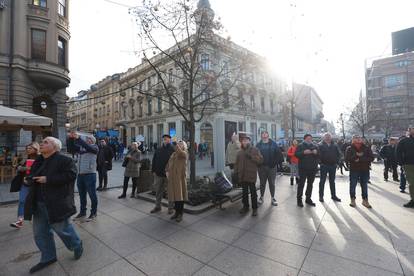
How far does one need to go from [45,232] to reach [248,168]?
3.94 metres

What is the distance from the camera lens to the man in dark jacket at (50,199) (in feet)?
9.34

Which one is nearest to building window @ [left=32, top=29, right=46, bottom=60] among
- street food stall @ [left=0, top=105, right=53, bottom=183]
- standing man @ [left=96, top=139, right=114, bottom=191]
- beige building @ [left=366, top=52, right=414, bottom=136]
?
street food stall @ [left=0, top=105, right=53, bottom=183]

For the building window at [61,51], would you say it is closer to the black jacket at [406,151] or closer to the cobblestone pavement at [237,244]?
the cobblestone pavement at [237,244]

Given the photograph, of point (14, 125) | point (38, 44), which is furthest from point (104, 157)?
point (38, 44)

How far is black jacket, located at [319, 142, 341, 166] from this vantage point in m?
6.16

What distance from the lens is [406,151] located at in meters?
5.66

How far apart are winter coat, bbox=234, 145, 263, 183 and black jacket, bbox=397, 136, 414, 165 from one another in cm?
380

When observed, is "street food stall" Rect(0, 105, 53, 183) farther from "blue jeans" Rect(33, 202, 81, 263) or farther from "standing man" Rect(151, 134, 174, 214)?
"blue jeans" Rect(33, 202, 81, 263)

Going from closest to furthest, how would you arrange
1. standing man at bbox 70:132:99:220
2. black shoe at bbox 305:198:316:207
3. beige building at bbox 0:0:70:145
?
standing man at bbox 70:132:99:220 → black shoe at bbox 305:198:316:207 → beige building at bbox 0:0:70:145

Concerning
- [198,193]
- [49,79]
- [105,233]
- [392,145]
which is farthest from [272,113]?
[105,233]

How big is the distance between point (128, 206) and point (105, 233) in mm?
1809

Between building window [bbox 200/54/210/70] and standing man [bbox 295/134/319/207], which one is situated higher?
building window [bbox 200/54/210/70]

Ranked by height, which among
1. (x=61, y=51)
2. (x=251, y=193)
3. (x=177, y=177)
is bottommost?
(x=251, y=193)

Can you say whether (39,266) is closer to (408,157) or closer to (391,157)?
(408,157)
